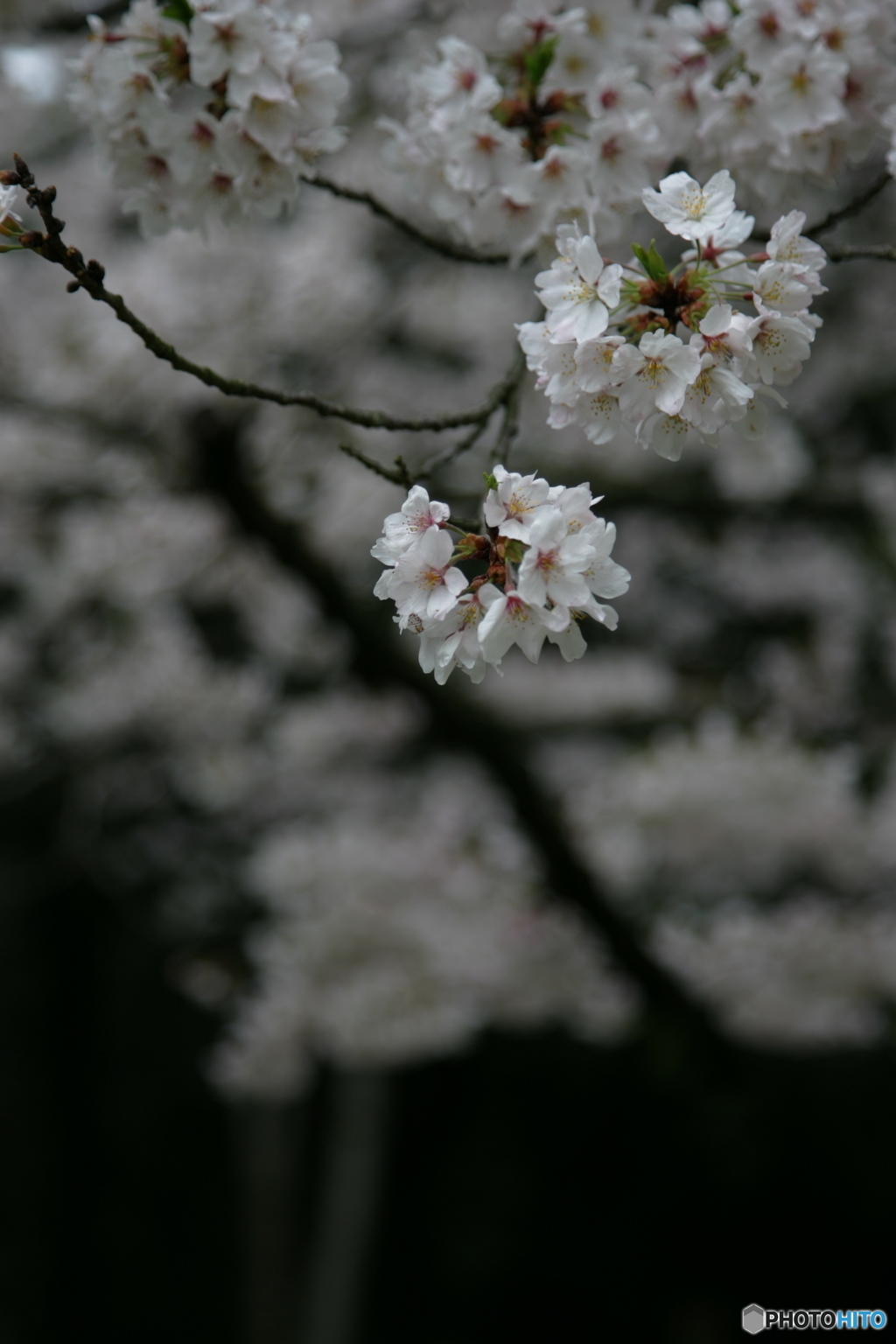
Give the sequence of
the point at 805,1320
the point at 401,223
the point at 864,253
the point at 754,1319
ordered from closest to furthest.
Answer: the point at 864,253
the point at 401,223
the point at 805,1320
the point at 754,1319

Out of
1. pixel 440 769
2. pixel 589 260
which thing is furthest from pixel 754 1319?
pixel 589 260

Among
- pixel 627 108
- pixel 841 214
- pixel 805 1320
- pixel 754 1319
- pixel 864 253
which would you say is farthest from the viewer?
pixel 754 1319

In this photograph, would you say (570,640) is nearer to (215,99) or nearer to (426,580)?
(426,580)

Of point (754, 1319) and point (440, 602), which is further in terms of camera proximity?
point (754, 1319)

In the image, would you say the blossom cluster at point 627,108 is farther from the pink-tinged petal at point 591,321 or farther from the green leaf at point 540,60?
the pink-tinged petal at point 591,321

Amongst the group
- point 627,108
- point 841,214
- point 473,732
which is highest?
point 627,108

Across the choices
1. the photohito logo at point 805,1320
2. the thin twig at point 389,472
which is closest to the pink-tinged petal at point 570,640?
the thin twig at point 389,472
